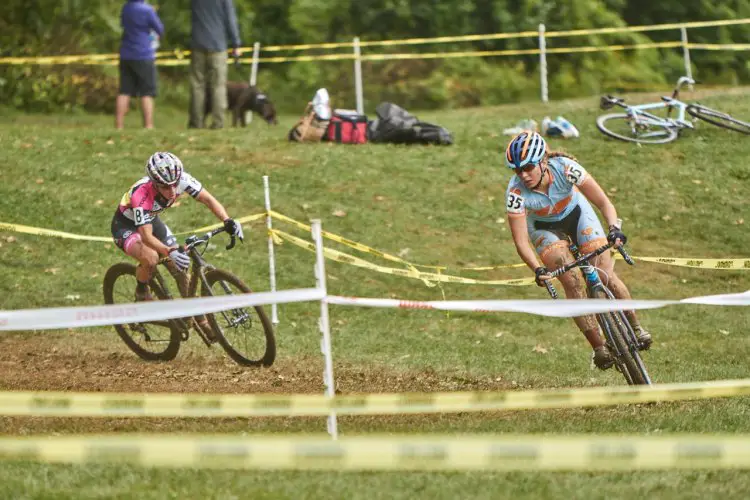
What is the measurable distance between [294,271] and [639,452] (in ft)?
31.2

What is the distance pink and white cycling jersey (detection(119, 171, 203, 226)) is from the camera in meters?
10.4

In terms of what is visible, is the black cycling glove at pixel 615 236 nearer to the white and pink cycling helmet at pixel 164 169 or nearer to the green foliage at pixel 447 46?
the white and pink cycling helmet at pixel 164 169

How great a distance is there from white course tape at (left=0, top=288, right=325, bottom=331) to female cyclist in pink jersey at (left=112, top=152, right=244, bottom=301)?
2.94 metres

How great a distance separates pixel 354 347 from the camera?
12445 mm

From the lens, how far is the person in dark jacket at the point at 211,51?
19.3 metres

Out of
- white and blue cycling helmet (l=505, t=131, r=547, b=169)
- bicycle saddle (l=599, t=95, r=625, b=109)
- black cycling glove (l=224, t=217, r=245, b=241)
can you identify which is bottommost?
bicycle saddle (l=599, t=95, r=625, b=109)

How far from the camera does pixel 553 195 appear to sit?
31.5 ft

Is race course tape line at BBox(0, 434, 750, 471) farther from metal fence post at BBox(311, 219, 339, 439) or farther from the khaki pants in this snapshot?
the khaki pants

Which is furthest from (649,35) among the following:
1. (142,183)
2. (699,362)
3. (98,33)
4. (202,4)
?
(142,183)

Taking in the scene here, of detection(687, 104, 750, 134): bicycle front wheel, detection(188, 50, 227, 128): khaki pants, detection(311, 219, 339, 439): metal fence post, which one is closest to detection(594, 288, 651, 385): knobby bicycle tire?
detection(311, 219, 339, 439): metal fence post

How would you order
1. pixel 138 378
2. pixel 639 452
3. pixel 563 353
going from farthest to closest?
pixel 563 353, pixel 138 378, pixel 639 452

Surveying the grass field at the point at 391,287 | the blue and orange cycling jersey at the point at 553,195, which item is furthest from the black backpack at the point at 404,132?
the blue and orange cycling jersey at the point at 553,195

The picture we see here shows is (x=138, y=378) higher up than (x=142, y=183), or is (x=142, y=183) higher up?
(x=142, y=183)

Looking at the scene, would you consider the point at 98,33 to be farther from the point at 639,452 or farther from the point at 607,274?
the point at 639,452
